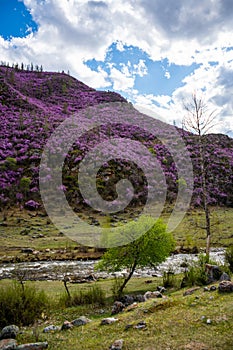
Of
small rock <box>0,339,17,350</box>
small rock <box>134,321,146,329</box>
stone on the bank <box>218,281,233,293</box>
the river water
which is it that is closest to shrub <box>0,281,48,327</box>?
small rock <box>0,339,17,350</box>

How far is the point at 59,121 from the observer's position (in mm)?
78375

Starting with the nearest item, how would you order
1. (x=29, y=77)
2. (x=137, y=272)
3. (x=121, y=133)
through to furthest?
(x=137, y=272)
(x=121, y=133)
(x=29, y=77)

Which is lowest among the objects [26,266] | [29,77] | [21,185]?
[26,266]

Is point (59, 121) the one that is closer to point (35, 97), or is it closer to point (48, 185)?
point (35, 97)

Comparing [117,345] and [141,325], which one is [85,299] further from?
[117,345]

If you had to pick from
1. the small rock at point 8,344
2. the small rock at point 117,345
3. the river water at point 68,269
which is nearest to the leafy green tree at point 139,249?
the river water at point 68,269

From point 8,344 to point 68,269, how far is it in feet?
60.1

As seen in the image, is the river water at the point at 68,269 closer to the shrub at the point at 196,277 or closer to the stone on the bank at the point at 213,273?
the shrub at the point at 196,277

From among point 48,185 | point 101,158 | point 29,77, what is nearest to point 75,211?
point 48,185

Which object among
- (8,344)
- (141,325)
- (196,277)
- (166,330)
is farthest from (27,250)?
(166,330)

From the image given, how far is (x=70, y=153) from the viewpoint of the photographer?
65.4 meters

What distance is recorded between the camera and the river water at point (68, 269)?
80.3ft

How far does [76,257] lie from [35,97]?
69397 mm

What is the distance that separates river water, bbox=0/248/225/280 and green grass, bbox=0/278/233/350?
1102 cm
